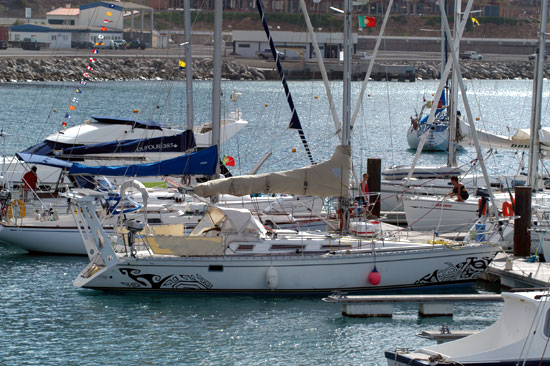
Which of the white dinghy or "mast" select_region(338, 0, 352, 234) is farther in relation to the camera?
"mast" select_region(338, 0, 352, 234)

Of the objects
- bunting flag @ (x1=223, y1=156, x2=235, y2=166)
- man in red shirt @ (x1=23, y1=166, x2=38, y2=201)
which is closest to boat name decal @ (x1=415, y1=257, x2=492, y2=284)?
bunting flag @ (x1=223, y1=156, x2=235, y2=166)

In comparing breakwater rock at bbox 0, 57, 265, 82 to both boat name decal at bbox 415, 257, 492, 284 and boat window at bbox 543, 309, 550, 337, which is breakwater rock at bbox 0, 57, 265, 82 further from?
boat window at bbox 543, 309, 550, 337

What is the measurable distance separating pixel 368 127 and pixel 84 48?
65.4 meters

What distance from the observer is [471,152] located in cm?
6031

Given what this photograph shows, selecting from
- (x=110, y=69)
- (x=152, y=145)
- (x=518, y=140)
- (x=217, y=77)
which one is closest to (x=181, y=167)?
(x=217, y=77)

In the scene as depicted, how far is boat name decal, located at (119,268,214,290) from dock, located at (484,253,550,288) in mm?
7170

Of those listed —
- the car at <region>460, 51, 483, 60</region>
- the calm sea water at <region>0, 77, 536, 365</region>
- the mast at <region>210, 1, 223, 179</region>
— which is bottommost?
the calm sea water at <region>0, 77, 536, 365</region>

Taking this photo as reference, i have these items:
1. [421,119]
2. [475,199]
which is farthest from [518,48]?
[475,199]

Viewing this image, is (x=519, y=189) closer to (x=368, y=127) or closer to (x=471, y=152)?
(x=471, y=152)

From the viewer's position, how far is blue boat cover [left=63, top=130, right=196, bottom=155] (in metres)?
31.2

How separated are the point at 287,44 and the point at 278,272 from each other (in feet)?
366

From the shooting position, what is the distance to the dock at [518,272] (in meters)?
24.0

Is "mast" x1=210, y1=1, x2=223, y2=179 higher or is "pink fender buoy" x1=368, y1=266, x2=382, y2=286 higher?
"mast" x1=210, y1=1, x2=223, y2=179

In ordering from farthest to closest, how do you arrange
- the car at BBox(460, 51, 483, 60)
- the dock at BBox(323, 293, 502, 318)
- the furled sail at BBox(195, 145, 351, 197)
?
the car at BBox(460, 51, 483, 60), the furled sail at BBox(195, 145, 351, 197), the dock at BBox(323, 293, 502, 318)
